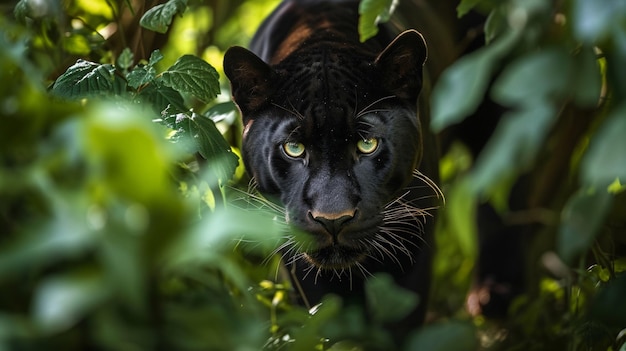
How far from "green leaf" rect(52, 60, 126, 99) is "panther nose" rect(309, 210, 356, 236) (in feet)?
1.61

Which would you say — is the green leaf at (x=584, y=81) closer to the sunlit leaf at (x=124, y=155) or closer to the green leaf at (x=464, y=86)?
the green leaf at (x=464, y=86)

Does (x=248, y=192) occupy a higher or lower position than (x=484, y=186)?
lower

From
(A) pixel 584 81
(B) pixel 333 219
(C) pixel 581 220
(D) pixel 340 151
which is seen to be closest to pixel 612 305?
(C) pixel 581 220

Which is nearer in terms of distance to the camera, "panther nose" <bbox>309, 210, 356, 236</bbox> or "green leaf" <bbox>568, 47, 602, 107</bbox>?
"green leaf" <bbox>568, 47, 602, 107</bbox>

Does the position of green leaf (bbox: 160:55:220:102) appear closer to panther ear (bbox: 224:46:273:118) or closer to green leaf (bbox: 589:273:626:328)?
panther ear (bbox: 224:46:273:118)

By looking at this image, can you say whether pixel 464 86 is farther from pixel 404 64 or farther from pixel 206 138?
pixel 404 64

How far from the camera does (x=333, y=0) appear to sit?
247 centimetres

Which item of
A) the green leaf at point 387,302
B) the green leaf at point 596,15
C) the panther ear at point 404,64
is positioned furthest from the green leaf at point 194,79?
the green leaf at point 596,15

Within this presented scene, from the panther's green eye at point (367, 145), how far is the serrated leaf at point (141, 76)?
506 mm

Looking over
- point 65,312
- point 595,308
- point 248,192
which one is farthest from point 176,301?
point 248,192

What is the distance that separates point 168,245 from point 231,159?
0.89 meters

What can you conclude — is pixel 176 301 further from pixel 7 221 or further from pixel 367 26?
pixel 367 26

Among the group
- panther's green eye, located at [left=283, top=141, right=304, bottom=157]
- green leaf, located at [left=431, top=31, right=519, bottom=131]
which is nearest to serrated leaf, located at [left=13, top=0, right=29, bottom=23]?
panther's green eye, located at [left=283, top=141, right=304, bottom=157]

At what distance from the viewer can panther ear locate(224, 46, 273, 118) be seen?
206cm
